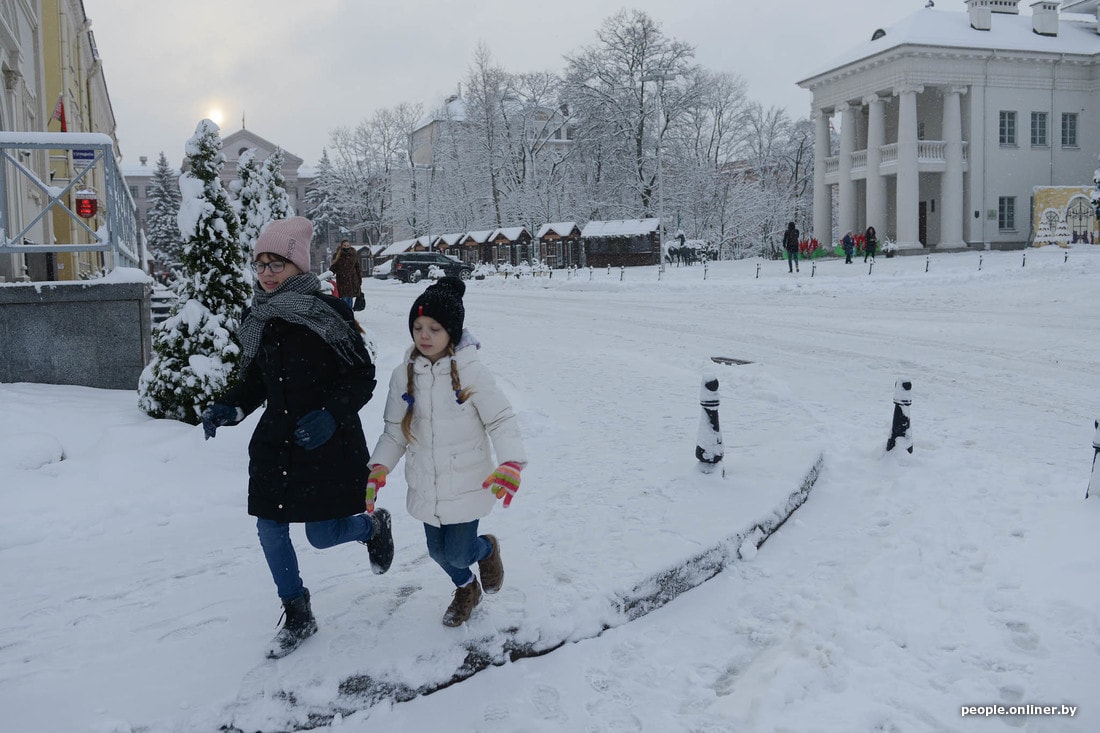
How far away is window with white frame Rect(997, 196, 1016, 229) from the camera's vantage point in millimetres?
39594

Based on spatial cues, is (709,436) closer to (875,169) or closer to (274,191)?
(274,191)

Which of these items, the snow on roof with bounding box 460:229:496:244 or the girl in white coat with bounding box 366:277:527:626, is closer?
the girl in white coat with bounding box 366:277:527:626

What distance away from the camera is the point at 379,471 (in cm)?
372

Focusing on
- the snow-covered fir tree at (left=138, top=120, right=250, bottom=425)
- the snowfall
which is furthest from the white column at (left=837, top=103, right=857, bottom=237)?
the snow-covered fir tree at (left=138, top=120, right=250, bottom=425)

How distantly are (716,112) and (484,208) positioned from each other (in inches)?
757

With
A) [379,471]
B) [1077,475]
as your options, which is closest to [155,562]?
[379,471]

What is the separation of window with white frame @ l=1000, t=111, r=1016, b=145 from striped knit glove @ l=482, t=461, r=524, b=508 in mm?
43348

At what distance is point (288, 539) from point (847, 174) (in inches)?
1684

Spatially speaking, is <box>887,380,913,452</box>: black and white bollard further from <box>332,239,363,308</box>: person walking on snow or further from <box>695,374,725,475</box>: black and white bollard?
<box>332,239,363,308</box>: person walking on snow

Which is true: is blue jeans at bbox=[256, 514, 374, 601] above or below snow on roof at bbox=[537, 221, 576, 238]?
below

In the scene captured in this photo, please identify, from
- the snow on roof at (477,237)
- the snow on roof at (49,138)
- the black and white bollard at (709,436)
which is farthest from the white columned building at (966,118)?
the snow on roof at (49,138)

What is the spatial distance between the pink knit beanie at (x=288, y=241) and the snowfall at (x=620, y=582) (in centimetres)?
177

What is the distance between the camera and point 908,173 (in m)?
38.1

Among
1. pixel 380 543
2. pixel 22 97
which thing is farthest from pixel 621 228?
pixel 380 543
